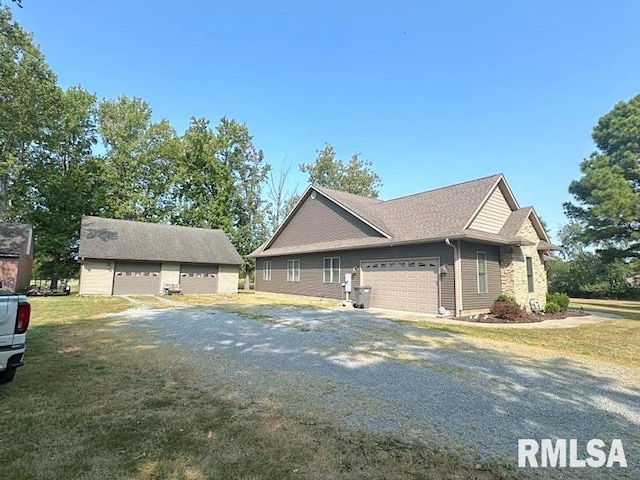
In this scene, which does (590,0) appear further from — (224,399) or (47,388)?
(47,388)

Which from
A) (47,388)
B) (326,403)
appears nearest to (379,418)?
(326,403)

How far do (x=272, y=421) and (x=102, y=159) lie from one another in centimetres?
3659

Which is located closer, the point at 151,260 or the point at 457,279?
the point at 457,279

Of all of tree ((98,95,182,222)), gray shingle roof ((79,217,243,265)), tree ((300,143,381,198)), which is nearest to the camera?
gray shingle roof ((79,217,243,265))

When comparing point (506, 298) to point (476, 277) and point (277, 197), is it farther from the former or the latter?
point (277, 197)

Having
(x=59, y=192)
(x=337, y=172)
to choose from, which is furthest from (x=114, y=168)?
(x=337, y=172)

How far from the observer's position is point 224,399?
168 inches

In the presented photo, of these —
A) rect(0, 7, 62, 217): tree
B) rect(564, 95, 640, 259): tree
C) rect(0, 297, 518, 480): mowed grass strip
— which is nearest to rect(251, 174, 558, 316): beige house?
rect(564, 95, 640, 259): tree

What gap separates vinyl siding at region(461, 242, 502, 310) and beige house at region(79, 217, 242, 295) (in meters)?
17.9

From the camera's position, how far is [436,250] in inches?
550

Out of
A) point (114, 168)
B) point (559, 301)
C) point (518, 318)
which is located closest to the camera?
Result: point (518, 318)

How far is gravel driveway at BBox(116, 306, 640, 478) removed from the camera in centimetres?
365

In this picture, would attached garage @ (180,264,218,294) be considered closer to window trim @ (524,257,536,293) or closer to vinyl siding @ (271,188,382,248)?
vinyl siding @ (271,188,382,248)

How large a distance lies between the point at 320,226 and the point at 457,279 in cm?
980
